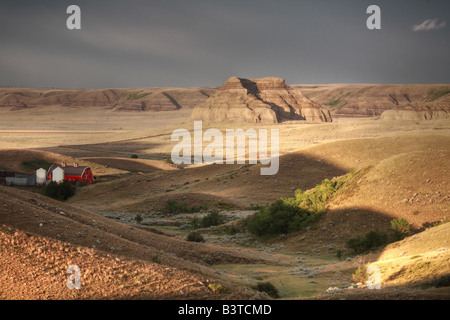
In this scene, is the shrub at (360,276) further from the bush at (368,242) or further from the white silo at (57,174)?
the white silo at (57,174)

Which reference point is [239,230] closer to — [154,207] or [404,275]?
[154,207]

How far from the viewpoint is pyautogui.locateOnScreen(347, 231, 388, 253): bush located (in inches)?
738

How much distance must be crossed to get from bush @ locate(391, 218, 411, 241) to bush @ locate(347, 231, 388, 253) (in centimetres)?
52

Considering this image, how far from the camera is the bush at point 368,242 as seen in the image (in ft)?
61.5

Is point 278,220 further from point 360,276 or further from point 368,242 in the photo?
point 360,276

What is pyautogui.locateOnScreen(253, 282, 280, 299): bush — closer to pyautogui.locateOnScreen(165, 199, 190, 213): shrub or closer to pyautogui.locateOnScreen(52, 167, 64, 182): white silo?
pyautogui.locateOnScreen(165, 199, 190, 213): shrub

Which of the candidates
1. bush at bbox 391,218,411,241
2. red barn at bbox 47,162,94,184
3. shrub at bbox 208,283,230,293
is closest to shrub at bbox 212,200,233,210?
bush at bbox 391,218,411,241

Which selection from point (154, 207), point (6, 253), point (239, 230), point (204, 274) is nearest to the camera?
point (6, 253)

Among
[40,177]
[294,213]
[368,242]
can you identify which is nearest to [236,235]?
[294,213]

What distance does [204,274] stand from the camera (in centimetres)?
1169

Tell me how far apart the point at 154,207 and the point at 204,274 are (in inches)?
936

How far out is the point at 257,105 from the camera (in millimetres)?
129125

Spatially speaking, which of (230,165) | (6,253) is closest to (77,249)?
(6,253)

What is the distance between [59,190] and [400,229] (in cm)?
3017
